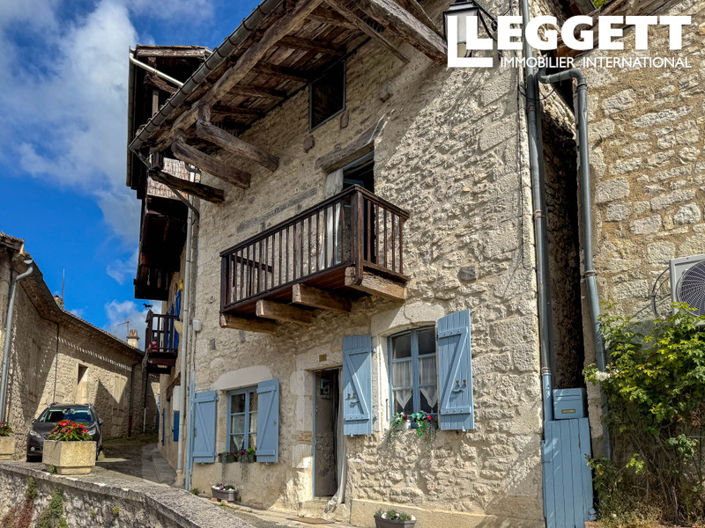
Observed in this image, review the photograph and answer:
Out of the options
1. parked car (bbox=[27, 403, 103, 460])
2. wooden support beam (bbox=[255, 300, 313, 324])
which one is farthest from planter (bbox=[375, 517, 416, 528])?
parked car (bbox=[27, 403, 103, 460])

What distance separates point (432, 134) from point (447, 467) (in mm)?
3546

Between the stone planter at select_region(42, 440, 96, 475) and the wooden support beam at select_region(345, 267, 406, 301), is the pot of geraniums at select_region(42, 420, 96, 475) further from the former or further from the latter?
the wooden support beam at select_region(345, 267, 406, 301)

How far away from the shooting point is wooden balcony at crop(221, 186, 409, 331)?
6.94m

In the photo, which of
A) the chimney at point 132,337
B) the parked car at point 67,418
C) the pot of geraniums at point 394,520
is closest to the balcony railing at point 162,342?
the parked car at point 67,418

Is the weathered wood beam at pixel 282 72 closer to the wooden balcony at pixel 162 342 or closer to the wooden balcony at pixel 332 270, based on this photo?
the wooden balcony at pixel 332 270

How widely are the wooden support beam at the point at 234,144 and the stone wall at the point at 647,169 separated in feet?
16.0

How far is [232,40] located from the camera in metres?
7.98

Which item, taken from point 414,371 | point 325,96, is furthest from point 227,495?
point 325,96

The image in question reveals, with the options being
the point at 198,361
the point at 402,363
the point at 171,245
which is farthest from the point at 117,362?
the point at 402,363

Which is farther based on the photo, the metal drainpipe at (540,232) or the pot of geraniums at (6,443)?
the pot of geraniums at (6,443)

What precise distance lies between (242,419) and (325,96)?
4748mm

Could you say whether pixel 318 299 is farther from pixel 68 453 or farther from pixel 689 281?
→ pixel 68 453

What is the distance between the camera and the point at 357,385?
7516 mm

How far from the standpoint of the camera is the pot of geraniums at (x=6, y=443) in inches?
443
